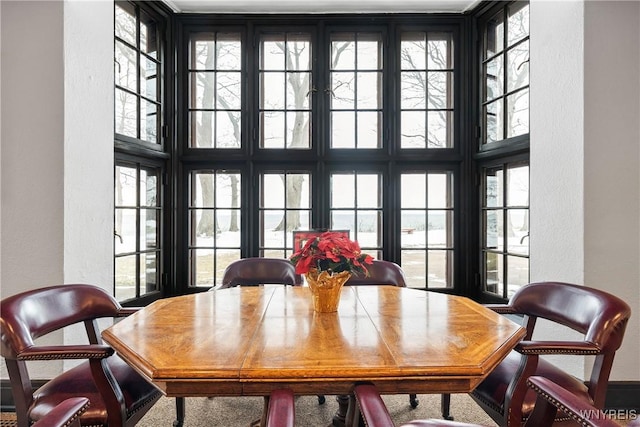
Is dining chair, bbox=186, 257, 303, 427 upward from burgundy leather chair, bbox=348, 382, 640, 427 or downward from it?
upward

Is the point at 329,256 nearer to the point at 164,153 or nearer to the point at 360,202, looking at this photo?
the point at 360,202

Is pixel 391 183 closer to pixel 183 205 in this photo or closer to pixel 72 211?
pixel 183 205

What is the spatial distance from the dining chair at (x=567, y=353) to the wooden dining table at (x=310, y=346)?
0.16m

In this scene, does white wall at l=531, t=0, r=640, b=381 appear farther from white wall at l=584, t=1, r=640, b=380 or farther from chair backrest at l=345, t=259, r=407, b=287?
chair backrest at l=345, t=259, r=407, b=287

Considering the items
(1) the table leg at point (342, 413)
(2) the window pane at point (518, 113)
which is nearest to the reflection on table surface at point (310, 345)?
(1) the table leg at point (342, 413)

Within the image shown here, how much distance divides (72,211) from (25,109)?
67 cm

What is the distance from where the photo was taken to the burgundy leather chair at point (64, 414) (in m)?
0.93

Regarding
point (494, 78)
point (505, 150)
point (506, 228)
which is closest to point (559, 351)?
point (506, 228)

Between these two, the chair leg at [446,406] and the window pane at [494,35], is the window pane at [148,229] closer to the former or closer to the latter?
the chair leg at [446,406]

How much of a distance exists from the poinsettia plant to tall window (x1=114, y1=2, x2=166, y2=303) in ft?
6.26

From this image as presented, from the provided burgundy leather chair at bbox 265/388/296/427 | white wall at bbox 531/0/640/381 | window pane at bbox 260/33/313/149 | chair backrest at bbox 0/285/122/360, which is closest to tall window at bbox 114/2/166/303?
window pane at bbox 260/33/313/149

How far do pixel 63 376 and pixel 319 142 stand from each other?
2.48m

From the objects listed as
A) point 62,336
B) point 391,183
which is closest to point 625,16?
point 391,183

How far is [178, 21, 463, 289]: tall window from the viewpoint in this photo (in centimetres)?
336
